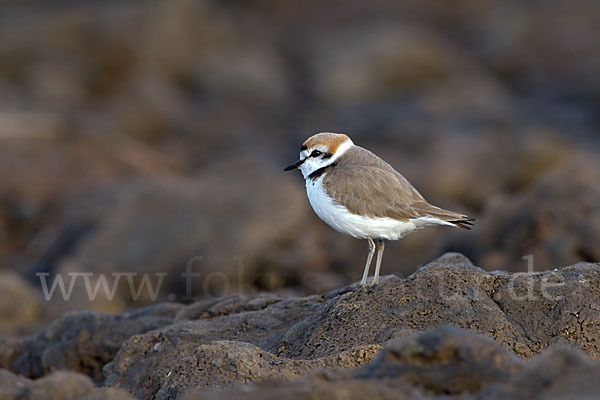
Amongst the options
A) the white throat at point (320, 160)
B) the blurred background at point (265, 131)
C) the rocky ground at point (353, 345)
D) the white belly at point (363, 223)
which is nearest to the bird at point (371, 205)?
the white belly at point (363, 223)

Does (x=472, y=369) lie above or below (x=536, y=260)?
above

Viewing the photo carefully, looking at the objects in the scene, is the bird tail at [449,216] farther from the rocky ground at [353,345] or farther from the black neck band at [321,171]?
the black neck band at [321,171]

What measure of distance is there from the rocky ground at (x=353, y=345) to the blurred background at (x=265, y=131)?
10.3 feet

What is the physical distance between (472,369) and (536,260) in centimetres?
604

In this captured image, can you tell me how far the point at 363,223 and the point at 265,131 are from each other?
1761 cm

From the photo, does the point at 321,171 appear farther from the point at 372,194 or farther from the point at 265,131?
the point at 265,131

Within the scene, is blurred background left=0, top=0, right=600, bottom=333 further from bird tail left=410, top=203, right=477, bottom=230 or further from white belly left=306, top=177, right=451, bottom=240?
white belly left=306, top=177, right=451, bottom=240

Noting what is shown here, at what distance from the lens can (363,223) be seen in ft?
25.7

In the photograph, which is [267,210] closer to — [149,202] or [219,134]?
[149,202]

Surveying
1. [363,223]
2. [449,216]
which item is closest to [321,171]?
[363,223]

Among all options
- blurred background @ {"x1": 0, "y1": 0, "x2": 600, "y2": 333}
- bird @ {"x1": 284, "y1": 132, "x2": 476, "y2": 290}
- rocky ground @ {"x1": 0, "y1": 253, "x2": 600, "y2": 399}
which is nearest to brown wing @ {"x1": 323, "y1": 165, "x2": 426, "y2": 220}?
bird @ {"x1": 284, "y1": 132, "x2": 476, "y2": 290}

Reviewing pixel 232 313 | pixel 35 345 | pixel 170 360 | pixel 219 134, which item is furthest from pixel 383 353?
pixel 219 134

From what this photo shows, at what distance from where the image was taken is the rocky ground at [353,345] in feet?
15.5

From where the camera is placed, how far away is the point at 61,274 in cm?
1277
